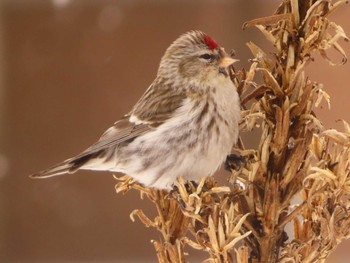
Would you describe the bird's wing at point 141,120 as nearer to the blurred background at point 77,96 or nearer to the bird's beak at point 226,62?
the bird's beak at point 226,62

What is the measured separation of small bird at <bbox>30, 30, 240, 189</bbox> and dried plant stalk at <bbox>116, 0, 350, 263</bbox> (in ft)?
0.60

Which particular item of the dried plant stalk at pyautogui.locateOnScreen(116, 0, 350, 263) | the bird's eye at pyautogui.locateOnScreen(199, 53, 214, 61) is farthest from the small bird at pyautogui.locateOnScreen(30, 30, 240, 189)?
the dried plant stalk at pyautogui.locateOnScreen(116, 0, 350, 263)

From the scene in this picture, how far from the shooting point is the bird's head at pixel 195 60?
47.3 inches

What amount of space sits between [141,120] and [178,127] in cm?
11

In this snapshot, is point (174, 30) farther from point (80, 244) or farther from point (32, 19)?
point (80, 244)

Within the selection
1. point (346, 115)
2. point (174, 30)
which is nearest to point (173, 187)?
point (346, 115)

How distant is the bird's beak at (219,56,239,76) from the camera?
1097mm

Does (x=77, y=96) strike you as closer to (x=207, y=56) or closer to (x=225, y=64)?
(x=207, y=56)

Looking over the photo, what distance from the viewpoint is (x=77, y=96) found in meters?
2.68

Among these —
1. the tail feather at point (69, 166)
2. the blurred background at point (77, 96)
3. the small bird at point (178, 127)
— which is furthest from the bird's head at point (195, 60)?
the blurred background at point (77, 96)

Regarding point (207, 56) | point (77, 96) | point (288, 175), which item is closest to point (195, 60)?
point (207, 56)

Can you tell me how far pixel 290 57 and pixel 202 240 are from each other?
0.74 feet

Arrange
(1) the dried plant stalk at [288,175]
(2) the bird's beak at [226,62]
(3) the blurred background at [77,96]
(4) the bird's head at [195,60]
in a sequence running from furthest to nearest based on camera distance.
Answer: (3) the blurred background at [77,96] → (4) the bird's head at [195,60] → (2) the bird's beak at [226,62] → (1) the dried plant stalk at [288,175]

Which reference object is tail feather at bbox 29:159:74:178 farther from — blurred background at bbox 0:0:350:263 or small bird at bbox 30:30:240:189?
blurred background at bbox 0:0:350:263
